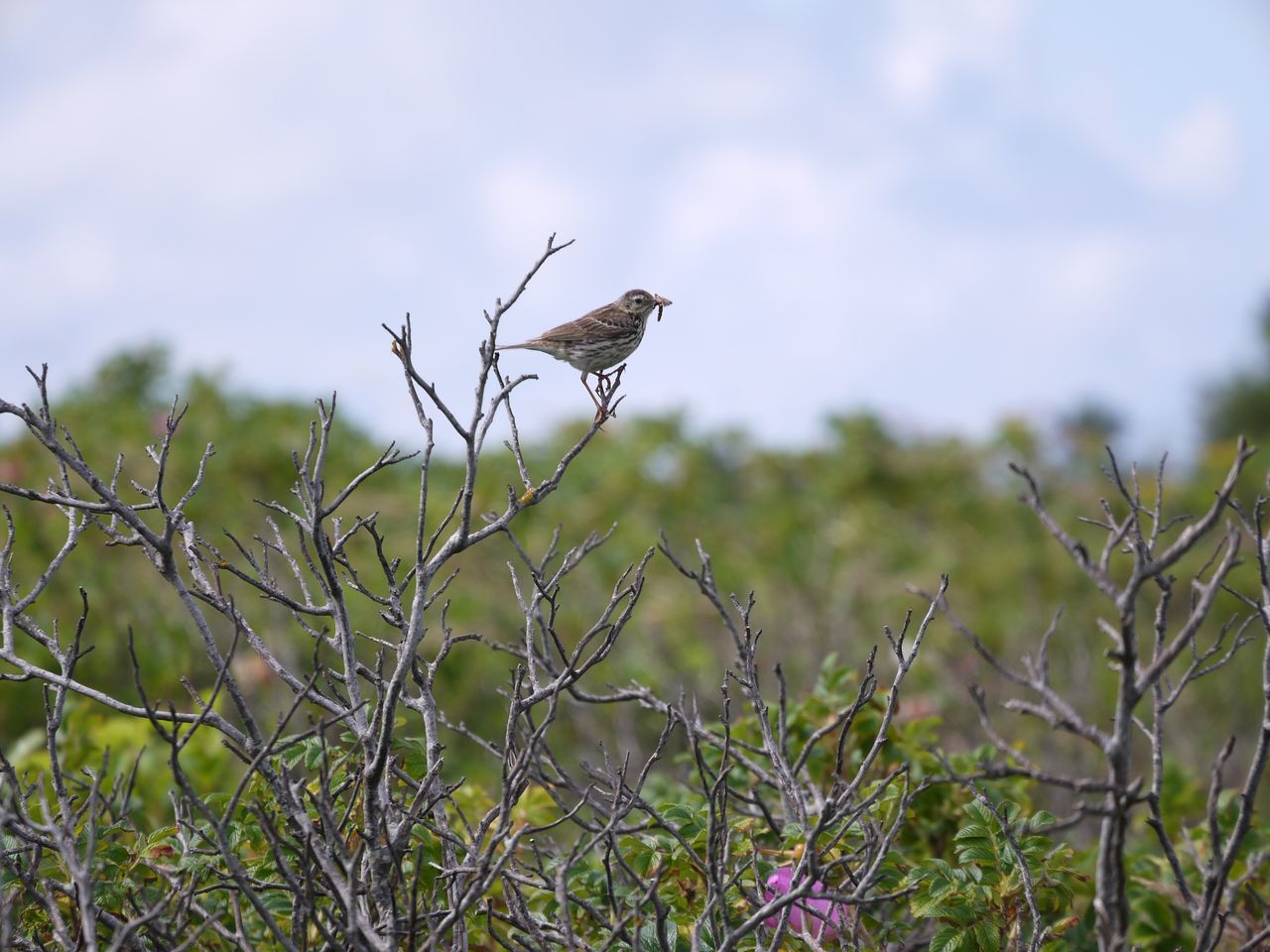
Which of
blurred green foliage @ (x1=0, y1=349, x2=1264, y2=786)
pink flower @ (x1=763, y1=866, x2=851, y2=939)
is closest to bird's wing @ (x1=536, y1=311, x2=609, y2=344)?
pink flower @ (x1=763, y1=866, x2=851, y2=939)

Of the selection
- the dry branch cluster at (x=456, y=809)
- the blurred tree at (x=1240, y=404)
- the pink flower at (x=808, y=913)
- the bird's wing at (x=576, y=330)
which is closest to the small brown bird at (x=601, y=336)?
the bird's wing at (x=576, y=330)

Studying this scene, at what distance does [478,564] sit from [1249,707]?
21.0 ft

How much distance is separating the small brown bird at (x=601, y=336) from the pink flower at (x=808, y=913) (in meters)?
2.18

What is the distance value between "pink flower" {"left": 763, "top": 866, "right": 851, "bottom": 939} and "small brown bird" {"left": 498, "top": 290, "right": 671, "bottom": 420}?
2.18 m

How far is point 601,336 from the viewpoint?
4797mm

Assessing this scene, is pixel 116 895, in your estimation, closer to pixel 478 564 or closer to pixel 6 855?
pixel 6 855

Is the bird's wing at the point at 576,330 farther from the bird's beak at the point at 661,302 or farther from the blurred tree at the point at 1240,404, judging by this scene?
the blurred tree at the point at 1240,404

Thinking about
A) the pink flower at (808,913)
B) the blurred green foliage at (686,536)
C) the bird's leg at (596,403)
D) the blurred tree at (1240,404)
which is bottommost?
the pink flower at (808,913)

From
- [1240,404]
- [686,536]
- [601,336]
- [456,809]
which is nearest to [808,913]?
[456,809]

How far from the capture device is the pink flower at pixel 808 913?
272 centimetres

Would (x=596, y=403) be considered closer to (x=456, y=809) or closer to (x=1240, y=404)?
(x=456, y=809)

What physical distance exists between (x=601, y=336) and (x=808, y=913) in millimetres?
2549

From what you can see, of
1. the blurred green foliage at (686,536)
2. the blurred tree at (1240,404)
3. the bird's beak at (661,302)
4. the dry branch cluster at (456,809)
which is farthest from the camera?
the blurred tree at (1240,404)

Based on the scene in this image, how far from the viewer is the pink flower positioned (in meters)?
2.72
